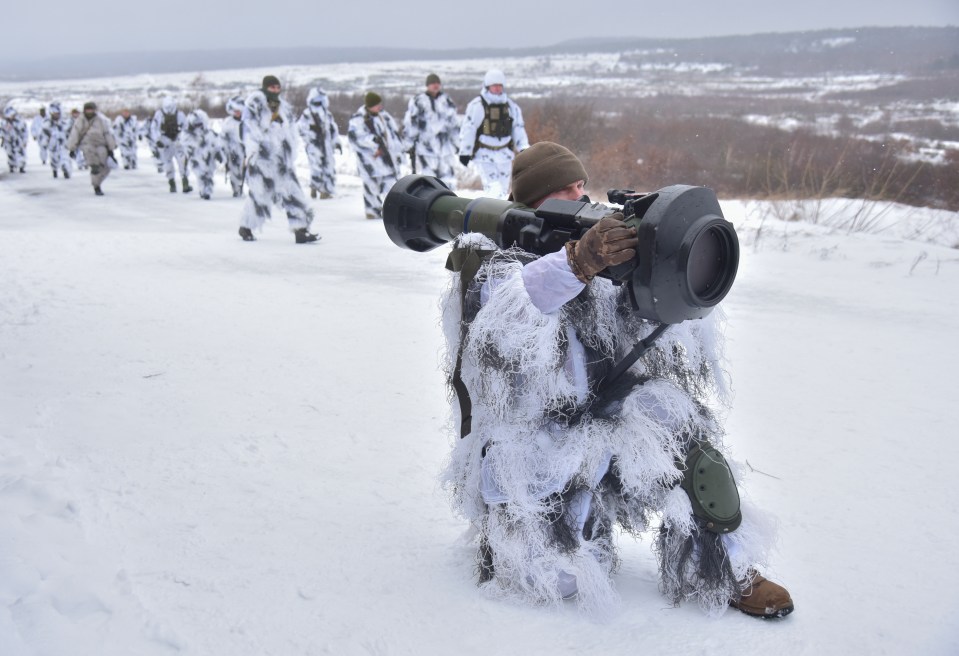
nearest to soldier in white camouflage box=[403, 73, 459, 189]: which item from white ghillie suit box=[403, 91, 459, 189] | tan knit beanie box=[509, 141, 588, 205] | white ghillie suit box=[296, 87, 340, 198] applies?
white ghillie suit box=[403, 91, 459, 189]

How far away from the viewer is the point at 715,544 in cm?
205

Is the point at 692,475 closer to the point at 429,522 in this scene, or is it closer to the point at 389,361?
the point at 429,522

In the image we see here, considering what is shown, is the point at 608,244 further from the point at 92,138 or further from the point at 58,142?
the point at 58,142

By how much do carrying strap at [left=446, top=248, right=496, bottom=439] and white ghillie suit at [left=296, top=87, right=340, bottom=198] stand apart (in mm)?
9931

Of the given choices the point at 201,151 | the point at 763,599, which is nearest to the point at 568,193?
the point at 763,599

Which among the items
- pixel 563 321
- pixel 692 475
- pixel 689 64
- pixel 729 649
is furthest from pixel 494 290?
Result: pixel 689 64

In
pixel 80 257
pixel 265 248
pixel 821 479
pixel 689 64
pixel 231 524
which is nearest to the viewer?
pixel 231 524

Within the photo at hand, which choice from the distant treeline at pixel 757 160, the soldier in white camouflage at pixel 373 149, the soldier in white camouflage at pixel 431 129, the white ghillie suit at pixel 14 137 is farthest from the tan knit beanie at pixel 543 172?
the white ghillie suit at pixel 14 137

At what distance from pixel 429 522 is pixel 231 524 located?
0.65 meters

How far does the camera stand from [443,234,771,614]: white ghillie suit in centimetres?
202

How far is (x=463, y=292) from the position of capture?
7.00 feet

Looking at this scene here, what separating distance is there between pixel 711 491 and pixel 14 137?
1874 centimetres

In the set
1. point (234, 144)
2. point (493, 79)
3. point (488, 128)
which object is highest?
point (493, 79)

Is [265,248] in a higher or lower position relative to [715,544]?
lower
